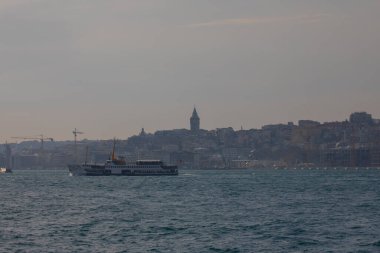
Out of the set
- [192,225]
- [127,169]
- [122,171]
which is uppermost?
[127,169]

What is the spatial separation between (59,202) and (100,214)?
15.5 meters

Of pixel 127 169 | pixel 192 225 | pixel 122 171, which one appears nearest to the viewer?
pixel 192 225

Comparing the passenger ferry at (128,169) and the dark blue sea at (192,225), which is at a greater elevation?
the passenger ferry at (128,169)

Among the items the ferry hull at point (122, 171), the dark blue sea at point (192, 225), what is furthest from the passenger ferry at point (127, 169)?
the dark blue sea at point (192, 225)

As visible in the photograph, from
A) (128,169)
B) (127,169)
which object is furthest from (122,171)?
Answer: (128,169)

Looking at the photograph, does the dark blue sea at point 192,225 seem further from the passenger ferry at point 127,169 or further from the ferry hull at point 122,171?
the passenger ferry at point 127,169

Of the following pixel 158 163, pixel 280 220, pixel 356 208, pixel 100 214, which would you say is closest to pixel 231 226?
pixel 280 220

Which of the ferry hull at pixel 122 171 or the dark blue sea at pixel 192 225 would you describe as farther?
the ferry hull at pixel 122 171

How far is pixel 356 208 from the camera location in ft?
223

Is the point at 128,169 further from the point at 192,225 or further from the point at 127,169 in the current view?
the point at 192,225

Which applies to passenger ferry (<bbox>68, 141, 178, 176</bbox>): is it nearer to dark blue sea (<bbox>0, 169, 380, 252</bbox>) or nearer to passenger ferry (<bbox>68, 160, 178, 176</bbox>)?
passenger ferry (<bbox>68, 160, 178, 176</bbox>)

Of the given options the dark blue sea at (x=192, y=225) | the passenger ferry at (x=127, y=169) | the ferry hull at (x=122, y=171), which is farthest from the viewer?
the passenger ferry at (x=127, y=169)

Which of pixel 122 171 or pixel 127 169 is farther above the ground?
pixel 127 169

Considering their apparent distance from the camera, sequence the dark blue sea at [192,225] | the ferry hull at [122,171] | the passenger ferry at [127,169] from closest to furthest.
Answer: the dark blue sea at [192,225] → the ferry hull at [122,171] → the passenger ferry at [127,169]
